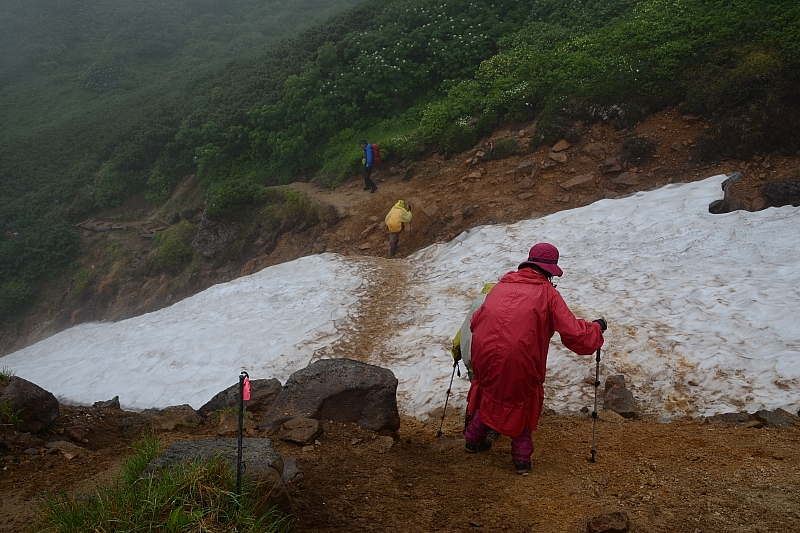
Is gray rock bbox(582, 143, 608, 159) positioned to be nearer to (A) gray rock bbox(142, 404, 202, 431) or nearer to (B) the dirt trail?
(B) the dirt trail

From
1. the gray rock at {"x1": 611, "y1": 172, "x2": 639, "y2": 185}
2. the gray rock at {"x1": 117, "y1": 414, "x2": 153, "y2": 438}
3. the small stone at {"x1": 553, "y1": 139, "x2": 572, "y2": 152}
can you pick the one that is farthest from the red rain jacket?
the small stone at {"x1": 553, "y1": 139, "x2": 572, "y2": 152}

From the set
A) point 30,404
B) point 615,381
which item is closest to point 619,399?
point 615,381

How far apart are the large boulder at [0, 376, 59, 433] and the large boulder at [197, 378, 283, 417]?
6.36 feet

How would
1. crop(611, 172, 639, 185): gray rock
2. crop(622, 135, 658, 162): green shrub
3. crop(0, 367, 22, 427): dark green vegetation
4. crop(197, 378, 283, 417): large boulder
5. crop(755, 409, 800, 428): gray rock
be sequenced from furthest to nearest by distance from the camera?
crop(622, 135, 658, 162): green shrub → crop(611, 172, 639, 185): gray rock → crop(197, 378, 283, 417): large boulder → crop(0, 367, 22, 427): dark green vegetation → crop(755, 409, 800, 428): gray rock

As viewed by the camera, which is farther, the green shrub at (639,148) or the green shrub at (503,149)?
the green shrub at (503,149)

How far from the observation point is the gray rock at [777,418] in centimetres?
607

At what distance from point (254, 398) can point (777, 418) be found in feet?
20.0

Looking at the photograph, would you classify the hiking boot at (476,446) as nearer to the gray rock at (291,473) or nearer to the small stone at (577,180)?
the gray rock at (291,473)

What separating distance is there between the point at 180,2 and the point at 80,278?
37.9 m

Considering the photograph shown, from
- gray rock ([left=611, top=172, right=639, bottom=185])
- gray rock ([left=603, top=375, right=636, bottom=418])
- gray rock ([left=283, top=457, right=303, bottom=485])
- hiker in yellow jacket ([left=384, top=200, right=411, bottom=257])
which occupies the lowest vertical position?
hiker in yellow jacket ([left=384, top=200, right=411, bottom=257])

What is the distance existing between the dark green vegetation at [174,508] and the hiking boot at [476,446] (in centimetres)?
257

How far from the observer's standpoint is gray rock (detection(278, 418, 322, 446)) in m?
5.95

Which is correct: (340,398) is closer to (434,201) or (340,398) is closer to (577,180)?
(577,180)

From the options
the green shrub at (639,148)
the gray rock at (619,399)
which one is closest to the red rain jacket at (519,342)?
the gray rock at (619,399)
